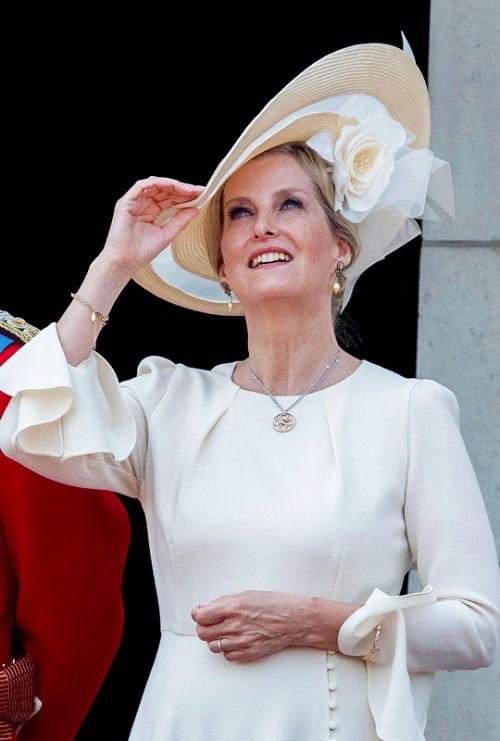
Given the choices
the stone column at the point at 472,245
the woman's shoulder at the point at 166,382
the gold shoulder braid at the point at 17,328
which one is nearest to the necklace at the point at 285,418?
the woman's shoulder at the point at 166,382

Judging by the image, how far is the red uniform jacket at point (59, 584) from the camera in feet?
10.6

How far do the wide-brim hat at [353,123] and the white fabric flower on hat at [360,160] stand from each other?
0.02m

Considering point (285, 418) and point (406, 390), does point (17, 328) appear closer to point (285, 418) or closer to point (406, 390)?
point (285, 418)

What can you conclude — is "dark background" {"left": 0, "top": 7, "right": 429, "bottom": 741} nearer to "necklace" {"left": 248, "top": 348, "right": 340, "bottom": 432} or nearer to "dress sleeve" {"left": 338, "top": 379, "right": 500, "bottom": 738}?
"necklace" {"left": 248, "top": 348, "right": 340, "bottom": 432}

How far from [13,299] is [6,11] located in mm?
733

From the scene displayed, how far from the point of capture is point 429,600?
2979 millimetres

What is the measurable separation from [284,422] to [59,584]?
50 cm

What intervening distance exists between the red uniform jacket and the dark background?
4.26 feet

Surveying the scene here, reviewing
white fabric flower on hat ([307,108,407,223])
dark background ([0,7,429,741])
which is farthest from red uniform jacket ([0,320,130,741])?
dark background ([0,7,429,741])

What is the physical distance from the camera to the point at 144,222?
10.7 ft

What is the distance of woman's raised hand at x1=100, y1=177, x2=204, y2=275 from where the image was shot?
3.21 meters

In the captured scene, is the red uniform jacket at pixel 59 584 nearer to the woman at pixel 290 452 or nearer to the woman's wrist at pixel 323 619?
the woman at pixel 290 452

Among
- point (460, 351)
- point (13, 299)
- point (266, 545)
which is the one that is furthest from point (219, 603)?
point (13, 299)

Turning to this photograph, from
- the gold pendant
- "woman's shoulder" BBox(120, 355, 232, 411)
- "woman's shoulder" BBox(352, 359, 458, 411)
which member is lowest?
the gold pendant
